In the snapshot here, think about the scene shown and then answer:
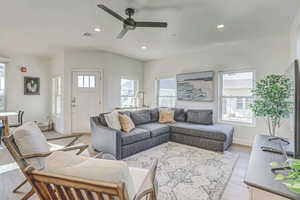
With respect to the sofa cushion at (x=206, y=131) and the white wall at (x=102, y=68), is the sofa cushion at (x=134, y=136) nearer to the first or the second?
the sofa cushion at (x=206, y=131)

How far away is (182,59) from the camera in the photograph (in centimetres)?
530

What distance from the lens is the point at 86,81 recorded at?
5.03 m

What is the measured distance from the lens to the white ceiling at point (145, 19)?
2428mm

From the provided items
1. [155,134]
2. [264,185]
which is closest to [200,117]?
[155,134]

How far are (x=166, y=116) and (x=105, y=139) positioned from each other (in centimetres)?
204

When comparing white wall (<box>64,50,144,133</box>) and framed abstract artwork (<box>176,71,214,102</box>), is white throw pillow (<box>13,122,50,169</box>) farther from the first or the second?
framed abstract artwork (<box>176,71,214,102</box>)

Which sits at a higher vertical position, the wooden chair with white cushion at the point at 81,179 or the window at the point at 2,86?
the window at the point at 2,86

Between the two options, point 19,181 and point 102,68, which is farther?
point 102,68

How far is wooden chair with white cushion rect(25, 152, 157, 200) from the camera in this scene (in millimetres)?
718

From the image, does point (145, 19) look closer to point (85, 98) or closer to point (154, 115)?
point (154, 115)

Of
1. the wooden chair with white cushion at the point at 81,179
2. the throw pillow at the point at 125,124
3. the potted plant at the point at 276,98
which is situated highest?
the potted plant at the point at 276,98

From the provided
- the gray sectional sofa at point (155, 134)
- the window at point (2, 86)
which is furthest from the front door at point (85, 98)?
the window at point (2, 86)

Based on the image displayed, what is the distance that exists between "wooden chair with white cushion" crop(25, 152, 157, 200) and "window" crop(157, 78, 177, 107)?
16.0 ft

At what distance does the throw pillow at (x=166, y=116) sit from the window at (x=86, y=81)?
2.40 metres
